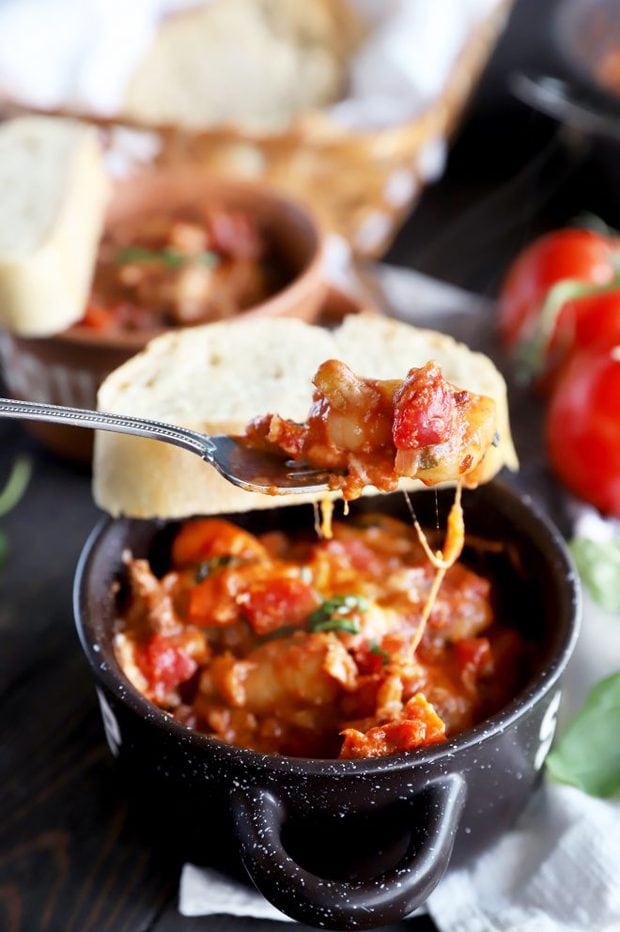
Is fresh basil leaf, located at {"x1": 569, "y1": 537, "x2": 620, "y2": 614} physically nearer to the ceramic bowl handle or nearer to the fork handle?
the ceramic bowl handle

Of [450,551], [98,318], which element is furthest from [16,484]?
[450,551]

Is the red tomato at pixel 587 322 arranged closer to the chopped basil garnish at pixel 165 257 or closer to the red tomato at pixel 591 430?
the red tomato at pixel 591 430

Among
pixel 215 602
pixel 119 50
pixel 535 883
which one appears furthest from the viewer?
pixel 119 50

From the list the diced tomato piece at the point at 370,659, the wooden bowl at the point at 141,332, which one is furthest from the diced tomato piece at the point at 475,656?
the wooden bowl at the point at 141,332

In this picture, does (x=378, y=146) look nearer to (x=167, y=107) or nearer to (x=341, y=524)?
(x=167, y=107)

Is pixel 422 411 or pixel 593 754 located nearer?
pixel 422 411

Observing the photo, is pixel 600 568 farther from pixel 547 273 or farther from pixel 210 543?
pixel 547 273

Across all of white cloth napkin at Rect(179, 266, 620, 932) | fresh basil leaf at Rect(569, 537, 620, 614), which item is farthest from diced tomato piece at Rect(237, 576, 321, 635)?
fresh basil leaf at Rect(569, 537, 620, 614)
